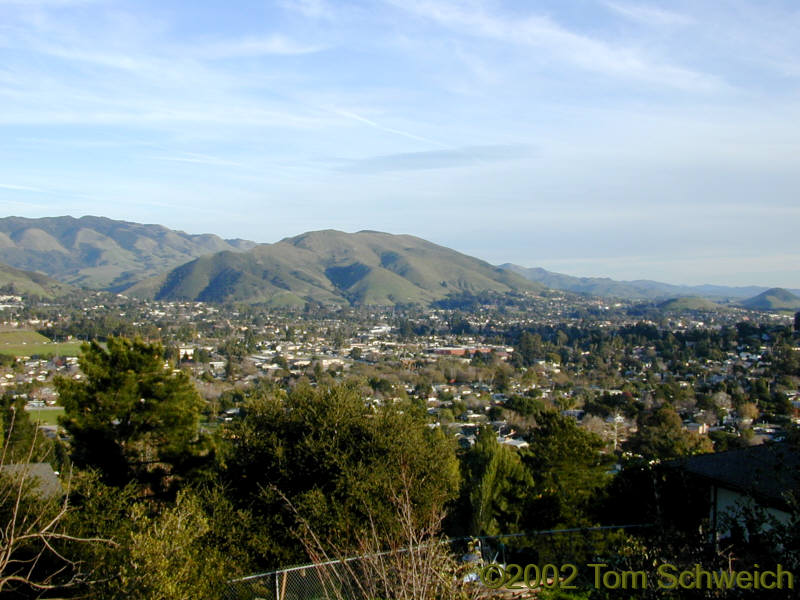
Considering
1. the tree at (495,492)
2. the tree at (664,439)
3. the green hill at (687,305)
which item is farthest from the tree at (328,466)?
the green hill at (687,305)

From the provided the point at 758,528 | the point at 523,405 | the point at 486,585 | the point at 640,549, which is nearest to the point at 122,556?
the point at 486,585

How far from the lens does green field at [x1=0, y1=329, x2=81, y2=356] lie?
53422mm

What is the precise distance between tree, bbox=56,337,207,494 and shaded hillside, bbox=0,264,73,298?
351 ft

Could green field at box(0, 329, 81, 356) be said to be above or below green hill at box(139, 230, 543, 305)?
below

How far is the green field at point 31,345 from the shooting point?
53422mm


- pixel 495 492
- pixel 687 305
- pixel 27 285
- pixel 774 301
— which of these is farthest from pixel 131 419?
pixel 774 301

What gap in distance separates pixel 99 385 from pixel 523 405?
24334mm

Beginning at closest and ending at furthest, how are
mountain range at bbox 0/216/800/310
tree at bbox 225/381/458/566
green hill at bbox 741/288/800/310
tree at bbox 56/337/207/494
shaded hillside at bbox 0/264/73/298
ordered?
tree at bbox 225/381/458/566, tree at bbox 56/337/207/494, shaded hillside at bbox 0/264/73/298, mountain range at bbox 0/216/800/310, green hill at bbox 741/288/800/310

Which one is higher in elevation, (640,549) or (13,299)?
(640,549)

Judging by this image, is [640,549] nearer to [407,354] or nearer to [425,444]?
[425,444]

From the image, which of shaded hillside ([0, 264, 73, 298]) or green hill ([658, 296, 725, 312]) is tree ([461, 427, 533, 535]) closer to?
shaded hillside ([0, 264, 73, 298])

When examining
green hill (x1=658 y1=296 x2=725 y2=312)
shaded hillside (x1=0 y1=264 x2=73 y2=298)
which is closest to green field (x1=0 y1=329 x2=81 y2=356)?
shaded hillside (x1=0 y1=264 x2=73 y2=298)

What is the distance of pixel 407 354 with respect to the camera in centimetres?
6494

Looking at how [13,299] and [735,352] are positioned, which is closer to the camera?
[735,352]
